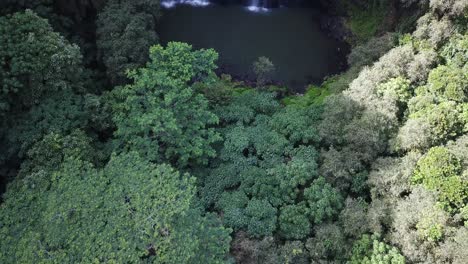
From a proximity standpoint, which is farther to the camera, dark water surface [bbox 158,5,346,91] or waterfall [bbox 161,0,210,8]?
waterfall [bbox 161,0,210,8]

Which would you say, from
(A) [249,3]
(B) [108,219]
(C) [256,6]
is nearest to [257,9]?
(C) [256,6]

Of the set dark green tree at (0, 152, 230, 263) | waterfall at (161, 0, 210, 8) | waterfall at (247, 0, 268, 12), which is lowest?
dark green tree at (0, 152, 230, 263)

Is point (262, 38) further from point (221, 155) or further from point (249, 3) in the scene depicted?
point (221, 155)

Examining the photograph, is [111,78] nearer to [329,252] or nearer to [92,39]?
[92,39]

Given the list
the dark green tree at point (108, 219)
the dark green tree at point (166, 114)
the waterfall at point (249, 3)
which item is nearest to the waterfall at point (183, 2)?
the waterfall at point (249, 3)

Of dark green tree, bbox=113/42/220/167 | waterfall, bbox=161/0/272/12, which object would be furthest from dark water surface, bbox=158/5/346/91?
dark green tree, bbox=113/42/220/167

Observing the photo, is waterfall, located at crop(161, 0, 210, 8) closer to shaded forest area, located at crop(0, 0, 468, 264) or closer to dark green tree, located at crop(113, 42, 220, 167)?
shaded forest area, located at crop(0, 0, 468, 264)

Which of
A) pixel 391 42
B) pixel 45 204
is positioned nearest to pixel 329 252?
pixel 45 204
